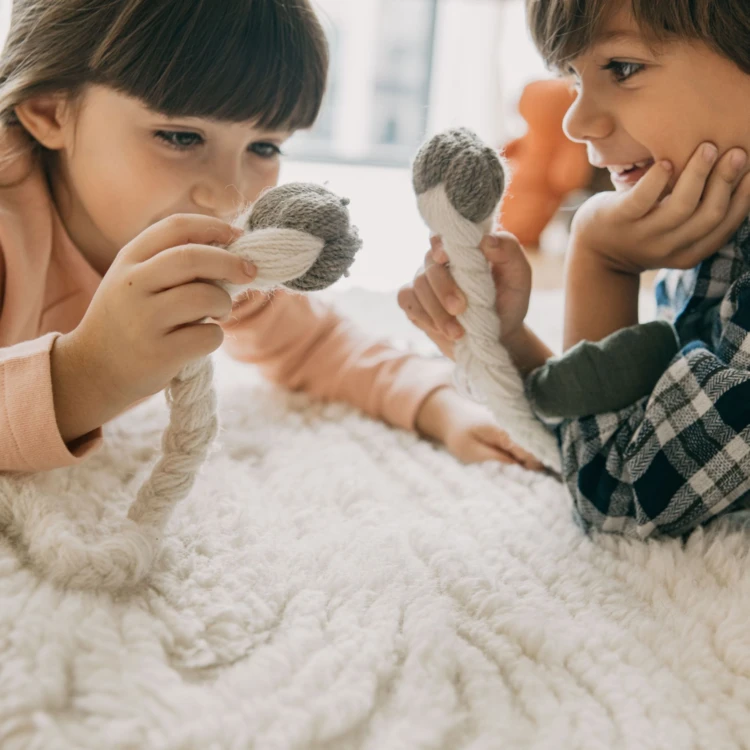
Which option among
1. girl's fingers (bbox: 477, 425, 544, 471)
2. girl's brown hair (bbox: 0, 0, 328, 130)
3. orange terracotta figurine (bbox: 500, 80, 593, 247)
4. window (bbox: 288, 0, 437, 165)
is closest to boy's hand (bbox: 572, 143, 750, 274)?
girl's fingers (bbox: 477, 425, 544, 471)

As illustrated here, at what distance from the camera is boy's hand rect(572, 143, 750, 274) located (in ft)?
2.21

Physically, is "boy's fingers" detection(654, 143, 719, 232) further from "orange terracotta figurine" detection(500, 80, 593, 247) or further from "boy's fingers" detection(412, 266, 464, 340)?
"orange terracotta figurine" detection(500, 80, 593, 247)

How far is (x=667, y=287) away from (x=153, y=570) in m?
0.61

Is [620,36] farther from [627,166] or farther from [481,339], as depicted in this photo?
[481,339]

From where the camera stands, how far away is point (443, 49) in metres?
3.12

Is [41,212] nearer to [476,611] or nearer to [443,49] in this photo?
[476,611]

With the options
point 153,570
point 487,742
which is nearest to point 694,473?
point 487,742

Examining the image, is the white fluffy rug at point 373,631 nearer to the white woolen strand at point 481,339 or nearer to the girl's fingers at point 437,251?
the white woolen strand at point 481,339

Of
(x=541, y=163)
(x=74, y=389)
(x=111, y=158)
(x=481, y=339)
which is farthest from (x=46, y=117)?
(x=541, y=163)

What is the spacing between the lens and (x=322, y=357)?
1.01 meters

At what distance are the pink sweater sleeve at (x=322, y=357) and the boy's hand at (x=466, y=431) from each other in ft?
0.10

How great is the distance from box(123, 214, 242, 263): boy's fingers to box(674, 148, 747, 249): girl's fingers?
410mm

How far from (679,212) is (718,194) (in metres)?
0.04

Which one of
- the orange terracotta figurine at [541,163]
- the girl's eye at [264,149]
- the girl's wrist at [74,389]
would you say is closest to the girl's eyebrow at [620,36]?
the girl's eye at [264,149]
